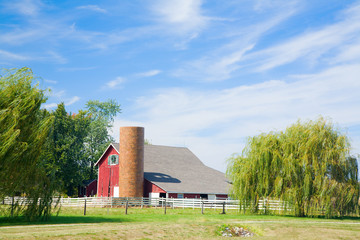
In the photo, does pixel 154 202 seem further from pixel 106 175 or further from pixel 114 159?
pixel 106 175

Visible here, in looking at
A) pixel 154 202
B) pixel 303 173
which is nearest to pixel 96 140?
pixel 154 202

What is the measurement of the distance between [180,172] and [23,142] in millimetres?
32775

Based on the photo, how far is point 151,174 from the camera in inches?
1980

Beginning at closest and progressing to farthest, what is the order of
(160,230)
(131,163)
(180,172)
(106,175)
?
(160,230) < (131,163) < (180,172) < (106,175)

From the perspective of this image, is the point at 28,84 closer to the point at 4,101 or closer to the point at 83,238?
the point at 4,101

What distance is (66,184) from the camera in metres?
59.5

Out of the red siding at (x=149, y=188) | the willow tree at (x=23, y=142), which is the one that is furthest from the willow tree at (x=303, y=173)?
the willow tree at (x=23, y=142)

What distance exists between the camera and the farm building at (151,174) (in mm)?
47188

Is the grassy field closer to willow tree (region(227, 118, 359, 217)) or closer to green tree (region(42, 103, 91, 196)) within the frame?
willow tree (region(227, 118, 359, 217))

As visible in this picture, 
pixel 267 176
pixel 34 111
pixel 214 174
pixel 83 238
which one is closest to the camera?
pixel 83 238

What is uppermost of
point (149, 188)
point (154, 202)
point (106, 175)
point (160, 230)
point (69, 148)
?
point (69, 148)

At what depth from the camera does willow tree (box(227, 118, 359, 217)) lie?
31.7 metres

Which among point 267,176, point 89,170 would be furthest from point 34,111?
point 89,170

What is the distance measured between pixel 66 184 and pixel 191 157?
59.9 feet
